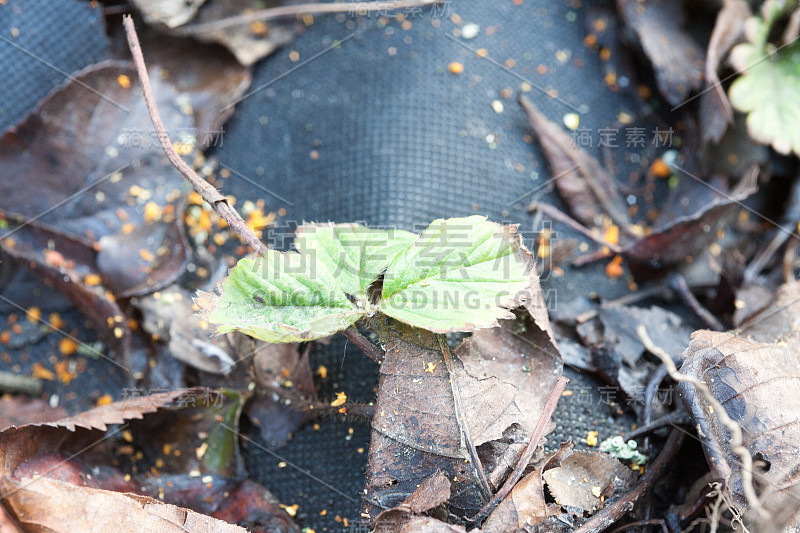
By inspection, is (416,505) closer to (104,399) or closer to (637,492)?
(637,492)

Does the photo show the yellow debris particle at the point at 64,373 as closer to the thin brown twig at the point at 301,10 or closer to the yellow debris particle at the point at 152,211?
the yellow debris particle at the point at 152,211

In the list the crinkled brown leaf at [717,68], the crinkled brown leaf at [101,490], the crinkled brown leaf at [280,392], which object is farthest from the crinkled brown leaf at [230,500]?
the crinkled brown leaf at [717,68]

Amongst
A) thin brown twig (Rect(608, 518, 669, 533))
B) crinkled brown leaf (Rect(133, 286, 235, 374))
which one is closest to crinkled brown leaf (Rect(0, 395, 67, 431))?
crinkled brown leaf (Rect(133, 286, 235, 374))

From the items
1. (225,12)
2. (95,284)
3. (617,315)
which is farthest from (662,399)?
(225,12)

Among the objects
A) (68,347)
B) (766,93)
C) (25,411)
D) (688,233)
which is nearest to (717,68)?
(766,93)

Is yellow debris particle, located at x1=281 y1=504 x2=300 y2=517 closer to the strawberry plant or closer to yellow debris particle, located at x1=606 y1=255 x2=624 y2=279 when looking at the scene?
the strawberry plant

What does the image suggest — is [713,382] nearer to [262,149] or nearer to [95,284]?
[262,149]
